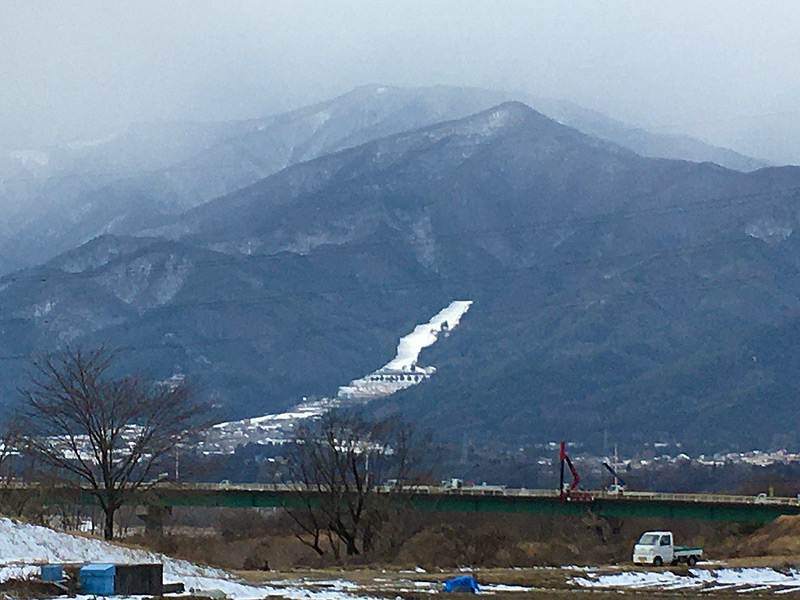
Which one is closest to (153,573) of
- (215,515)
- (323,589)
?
(323,589)

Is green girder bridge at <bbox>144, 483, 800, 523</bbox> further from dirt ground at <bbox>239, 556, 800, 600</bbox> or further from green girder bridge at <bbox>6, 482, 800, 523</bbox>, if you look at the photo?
dirt ground at <bbox>239, 556, 800, 600</bbox>

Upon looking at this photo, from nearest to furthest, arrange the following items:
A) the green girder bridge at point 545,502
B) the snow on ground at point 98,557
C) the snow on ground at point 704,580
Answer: the snow on ground at point 98,557 < the snow on ground at point 704,580 < the green girder bridge at point 545,502

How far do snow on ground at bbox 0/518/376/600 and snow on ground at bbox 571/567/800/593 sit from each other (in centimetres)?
1395

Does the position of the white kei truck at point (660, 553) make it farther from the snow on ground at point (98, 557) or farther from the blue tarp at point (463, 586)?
the snow on ground at point (98, 557)

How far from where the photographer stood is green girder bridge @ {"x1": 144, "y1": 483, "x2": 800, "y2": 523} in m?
119

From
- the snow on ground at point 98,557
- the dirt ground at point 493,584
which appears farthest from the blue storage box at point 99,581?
the dirt ground at point 493,584

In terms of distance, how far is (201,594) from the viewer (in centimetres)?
3628

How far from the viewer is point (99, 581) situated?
3406 cm

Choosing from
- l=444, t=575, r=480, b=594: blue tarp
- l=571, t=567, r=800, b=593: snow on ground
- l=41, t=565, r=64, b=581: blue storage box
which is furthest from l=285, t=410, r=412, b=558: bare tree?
l=41, t=565, r=64, b=581: blue storage box

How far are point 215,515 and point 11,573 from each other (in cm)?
12576

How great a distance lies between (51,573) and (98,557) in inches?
235

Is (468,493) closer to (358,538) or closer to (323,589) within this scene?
(358,538)

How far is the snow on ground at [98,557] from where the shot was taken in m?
38.7

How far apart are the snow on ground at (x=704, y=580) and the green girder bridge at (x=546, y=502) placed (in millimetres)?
57166
